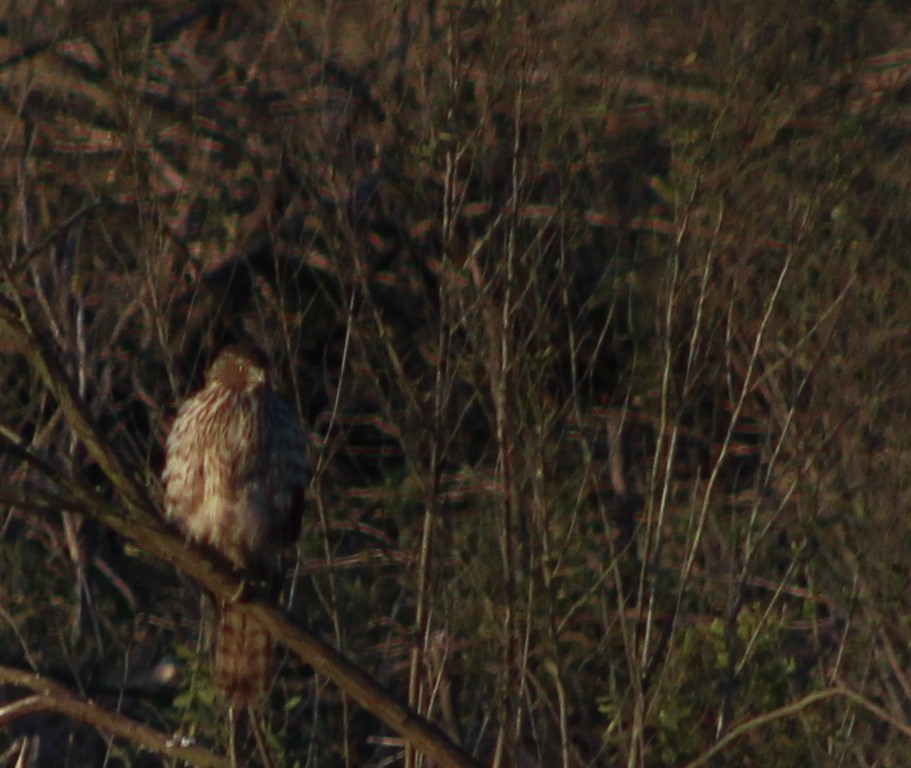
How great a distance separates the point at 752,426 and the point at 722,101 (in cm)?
313

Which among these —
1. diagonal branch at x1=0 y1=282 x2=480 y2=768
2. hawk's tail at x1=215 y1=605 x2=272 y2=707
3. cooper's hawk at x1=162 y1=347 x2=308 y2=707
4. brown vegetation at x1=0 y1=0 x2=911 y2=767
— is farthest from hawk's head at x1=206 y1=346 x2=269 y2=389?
diagonal branch at x1=0 y1=282 x2=480 y2=768

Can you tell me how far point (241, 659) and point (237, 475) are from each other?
0.53m

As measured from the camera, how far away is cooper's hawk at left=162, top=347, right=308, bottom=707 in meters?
5.15

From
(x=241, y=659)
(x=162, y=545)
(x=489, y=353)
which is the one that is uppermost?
(x=162, y=545)

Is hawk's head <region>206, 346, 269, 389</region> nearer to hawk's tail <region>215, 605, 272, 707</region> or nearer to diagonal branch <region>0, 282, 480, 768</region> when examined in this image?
hawk's tail <region>215, 605, 272, 707</region>

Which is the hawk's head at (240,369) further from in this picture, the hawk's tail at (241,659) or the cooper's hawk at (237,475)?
the hawk's tail at (241,659)

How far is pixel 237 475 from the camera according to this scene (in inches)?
205

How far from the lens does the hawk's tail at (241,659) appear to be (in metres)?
5.09

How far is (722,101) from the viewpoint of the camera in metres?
4.83

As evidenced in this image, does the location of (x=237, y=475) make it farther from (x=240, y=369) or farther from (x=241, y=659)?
(x=241, y=659)

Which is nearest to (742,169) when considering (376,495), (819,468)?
(819,468)

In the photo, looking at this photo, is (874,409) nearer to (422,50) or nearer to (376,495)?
(422,50)

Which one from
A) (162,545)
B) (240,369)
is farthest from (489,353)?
(162,545)

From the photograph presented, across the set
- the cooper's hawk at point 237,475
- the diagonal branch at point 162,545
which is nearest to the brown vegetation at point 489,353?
the diagonal branch at point 162,545
